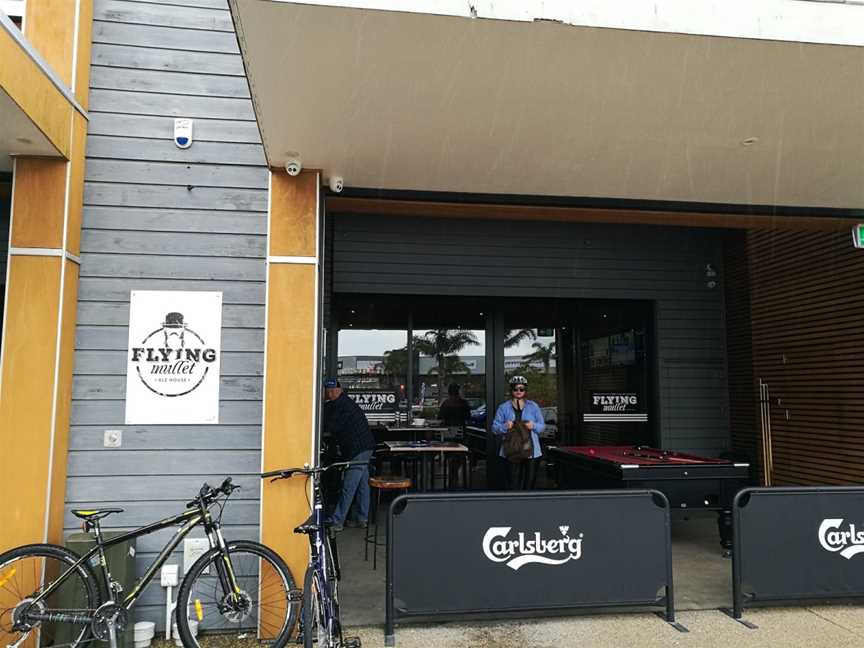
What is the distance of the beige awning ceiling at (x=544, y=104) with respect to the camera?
2795 mm

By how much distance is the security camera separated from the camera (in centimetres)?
405

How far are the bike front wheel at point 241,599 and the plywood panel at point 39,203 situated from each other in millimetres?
2119

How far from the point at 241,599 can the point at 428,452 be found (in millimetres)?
3658

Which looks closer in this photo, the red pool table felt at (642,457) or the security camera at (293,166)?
the security camera at (293,166)

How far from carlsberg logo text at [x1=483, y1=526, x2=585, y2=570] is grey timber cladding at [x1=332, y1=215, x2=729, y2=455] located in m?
4.23

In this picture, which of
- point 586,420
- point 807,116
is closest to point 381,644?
point 807,116

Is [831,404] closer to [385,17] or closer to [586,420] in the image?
[586,420]

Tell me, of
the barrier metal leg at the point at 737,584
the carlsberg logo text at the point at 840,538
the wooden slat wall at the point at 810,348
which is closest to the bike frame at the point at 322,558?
the barrier metal leg at the point at 737,584

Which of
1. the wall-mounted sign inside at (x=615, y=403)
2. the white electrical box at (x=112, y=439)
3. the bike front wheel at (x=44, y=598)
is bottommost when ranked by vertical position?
the bike front wheel at (x=44, y=598)

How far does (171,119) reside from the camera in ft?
14.3

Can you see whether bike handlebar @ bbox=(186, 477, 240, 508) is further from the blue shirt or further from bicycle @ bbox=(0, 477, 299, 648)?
the blue shirt

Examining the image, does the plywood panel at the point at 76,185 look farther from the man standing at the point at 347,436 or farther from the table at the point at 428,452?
the table at the point at 428,452

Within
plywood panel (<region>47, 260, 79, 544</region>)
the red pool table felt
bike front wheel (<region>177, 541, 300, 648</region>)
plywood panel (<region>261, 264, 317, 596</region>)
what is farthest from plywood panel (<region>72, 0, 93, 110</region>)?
the red pool table felt

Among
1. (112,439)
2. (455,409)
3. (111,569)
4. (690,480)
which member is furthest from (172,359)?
(455,409)
